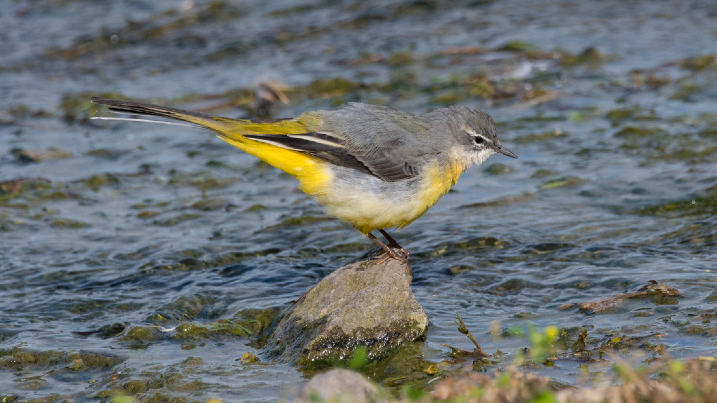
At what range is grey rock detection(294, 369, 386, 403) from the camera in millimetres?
3779

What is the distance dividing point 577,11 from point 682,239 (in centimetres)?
908

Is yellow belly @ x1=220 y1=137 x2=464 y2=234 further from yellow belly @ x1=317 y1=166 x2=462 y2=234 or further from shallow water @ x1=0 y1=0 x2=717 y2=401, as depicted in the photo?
shallow water @ x1=0 y1=0 x2=717 y2=401

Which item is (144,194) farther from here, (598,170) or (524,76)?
(524,76)

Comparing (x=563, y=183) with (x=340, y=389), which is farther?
(x=563, y=183)

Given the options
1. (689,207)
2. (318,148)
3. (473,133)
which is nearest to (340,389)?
(318,148)

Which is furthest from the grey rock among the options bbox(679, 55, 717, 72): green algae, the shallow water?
bbox(679, 55, 717, 72): green algae

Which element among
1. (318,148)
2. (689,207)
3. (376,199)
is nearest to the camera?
(376,199)

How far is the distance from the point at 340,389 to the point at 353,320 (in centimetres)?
160

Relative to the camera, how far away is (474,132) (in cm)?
699

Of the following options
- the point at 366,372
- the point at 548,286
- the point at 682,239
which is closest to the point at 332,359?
the point at 366,372

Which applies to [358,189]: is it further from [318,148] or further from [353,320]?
[353,320]

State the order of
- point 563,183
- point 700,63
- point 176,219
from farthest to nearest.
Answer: point 700,63 < point 563,183 < point 176,219

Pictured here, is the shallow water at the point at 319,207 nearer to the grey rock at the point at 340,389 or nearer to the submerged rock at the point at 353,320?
the submerged rock at the point at 353,320

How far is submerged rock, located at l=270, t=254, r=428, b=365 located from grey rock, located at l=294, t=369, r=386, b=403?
1362 mm
